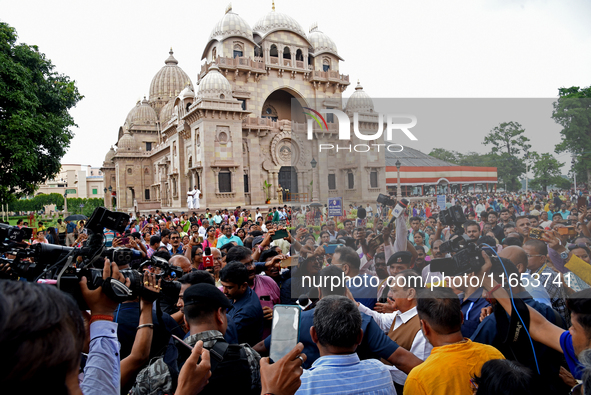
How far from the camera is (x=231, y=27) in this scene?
29469 millimetres

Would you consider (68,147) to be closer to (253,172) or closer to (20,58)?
(20,58)

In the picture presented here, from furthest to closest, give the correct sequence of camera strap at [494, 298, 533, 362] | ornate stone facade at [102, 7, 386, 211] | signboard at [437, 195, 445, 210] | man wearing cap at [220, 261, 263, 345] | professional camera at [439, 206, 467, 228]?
1. ornate stone facade at [102, 7, 386, 211]
2. signboard at [437, 195, 445, 210]
3. professional camera at [439, 206, 467, 228]
4. man wearing cap at [220, 261, 263, 345]
5. camera strap at [494, 298, 533, 362]

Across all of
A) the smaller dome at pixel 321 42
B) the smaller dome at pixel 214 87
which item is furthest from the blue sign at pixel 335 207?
the smaller dome at pixel 321 42

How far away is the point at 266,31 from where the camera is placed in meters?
31.4

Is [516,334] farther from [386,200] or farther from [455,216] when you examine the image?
[386,200]

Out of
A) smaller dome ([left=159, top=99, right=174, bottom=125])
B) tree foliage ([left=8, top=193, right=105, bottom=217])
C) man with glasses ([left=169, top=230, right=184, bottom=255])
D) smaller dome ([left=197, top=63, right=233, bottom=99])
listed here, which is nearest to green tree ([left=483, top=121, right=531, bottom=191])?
man with glasses ([left=169, top=230, right=184, bottom=255])

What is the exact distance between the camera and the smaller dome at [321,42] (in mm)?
33072

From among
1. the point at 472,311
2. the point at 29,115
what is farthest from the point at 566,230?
the point at 29,115

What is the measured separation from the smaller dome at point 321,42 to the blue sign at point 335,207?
31290 mm

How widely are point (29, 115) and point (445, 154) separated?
17586 mm

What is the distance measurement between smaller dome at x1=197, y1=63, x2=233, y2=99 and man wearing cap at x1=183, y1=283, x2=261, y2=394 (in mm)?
25136

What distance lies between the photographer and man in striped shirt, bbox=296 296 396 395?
203 centimetres

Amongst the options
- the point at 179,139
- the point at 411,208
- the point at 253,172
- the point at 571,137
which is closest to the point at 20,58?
the point at 179,139

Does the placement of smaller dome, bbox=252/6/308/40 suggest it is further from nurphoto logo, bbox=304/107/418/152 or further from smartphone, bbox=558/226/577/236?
smartphone, bbox=558/226/577/236
